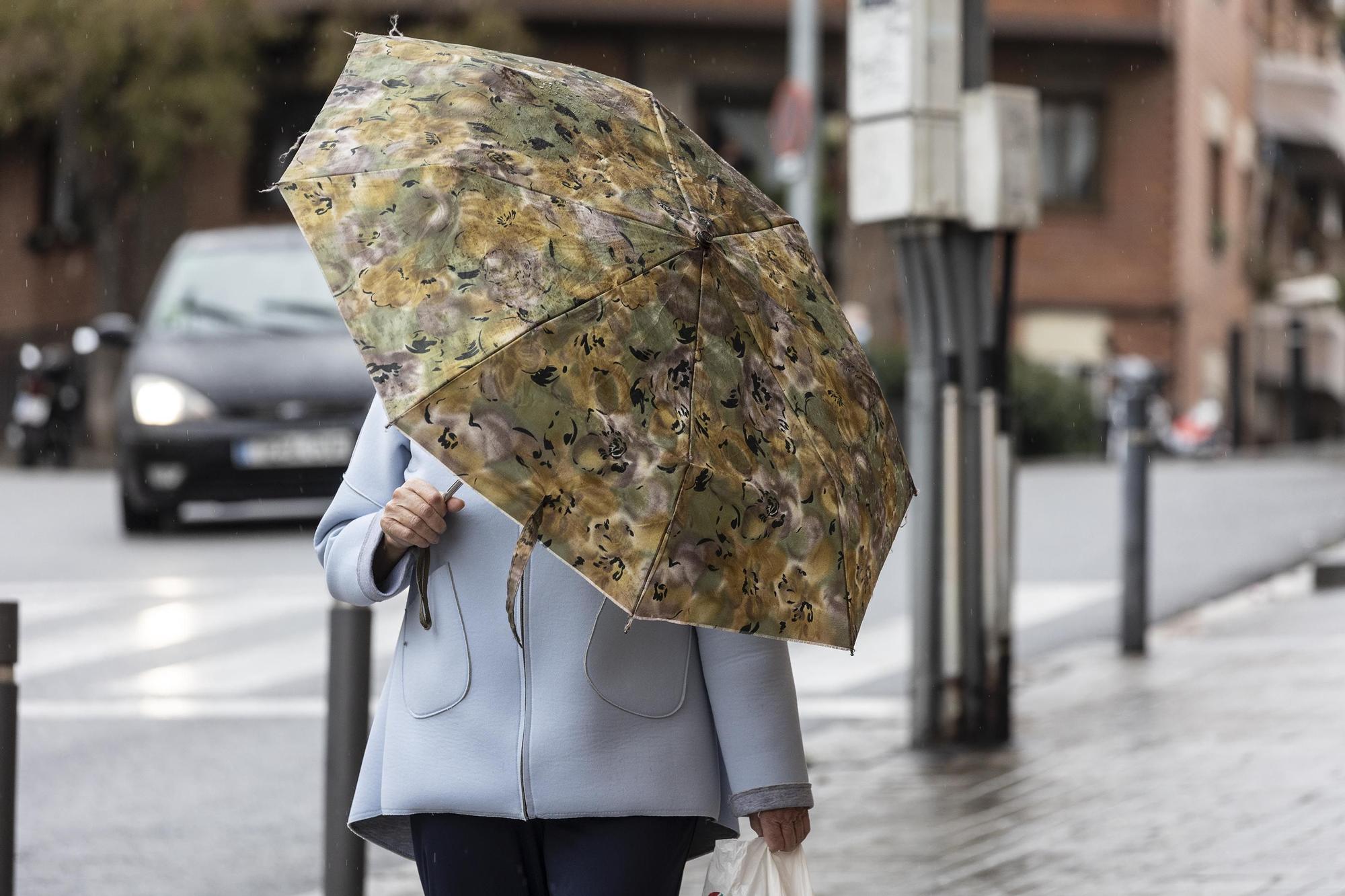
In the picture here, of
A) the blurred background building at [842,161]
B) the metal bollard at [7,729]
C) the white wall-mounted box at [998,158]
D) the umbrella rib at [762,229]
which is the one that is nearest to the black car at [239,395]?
the white wall-mounted box at [998,158]

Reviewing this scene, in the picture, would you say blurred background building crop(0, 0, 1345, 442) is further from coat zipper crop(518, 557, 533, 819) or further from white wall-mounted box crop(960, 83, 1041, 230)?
coat zipper crop(518, 557, 533, 819)

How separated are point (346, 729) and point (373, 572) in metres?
1.91

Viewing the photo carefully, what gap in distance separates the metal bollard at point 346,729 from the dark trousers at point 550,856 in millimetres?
1840

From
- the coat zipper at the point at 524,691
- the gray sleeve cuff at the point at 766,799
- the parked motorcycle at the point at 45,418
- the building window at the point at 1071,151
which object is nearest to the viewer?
the coat zipper at the point at 524,691

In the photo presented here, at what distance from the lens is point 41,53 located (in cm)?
2756

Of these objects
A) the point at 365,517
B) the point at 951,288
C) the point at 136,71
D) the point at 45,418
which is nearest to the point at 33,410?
the point at 45,418

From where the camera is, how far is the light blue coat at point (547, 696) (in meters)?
2.95

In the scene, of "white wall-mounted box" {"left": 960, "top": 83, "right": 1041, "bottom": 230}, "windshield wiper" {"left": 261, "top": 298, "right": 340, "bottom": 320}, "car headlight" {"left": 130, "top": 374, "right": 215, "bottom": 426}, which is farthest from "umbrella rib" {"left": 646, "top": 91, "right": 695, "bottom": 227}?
"windshield wiper" {"left": 261, "top": 298, "right": 340, "bottom": 320}

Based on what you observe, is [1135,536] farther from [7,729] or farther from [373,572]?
[373,572]

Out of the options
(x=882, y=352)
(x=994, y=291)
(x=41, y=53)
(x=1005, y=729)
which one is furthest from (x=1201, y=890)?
(x=41, y=53)

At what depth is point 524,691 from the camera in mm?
2965

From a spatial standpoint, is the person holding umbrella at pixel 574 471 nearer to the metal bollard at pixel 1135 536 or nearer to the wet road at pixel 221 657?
the wet road at pixel 221 657

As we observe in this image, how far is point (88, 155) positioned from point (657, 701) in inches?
1123

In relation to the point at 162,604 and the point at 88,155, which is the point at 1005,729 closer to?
the point at 162,604
